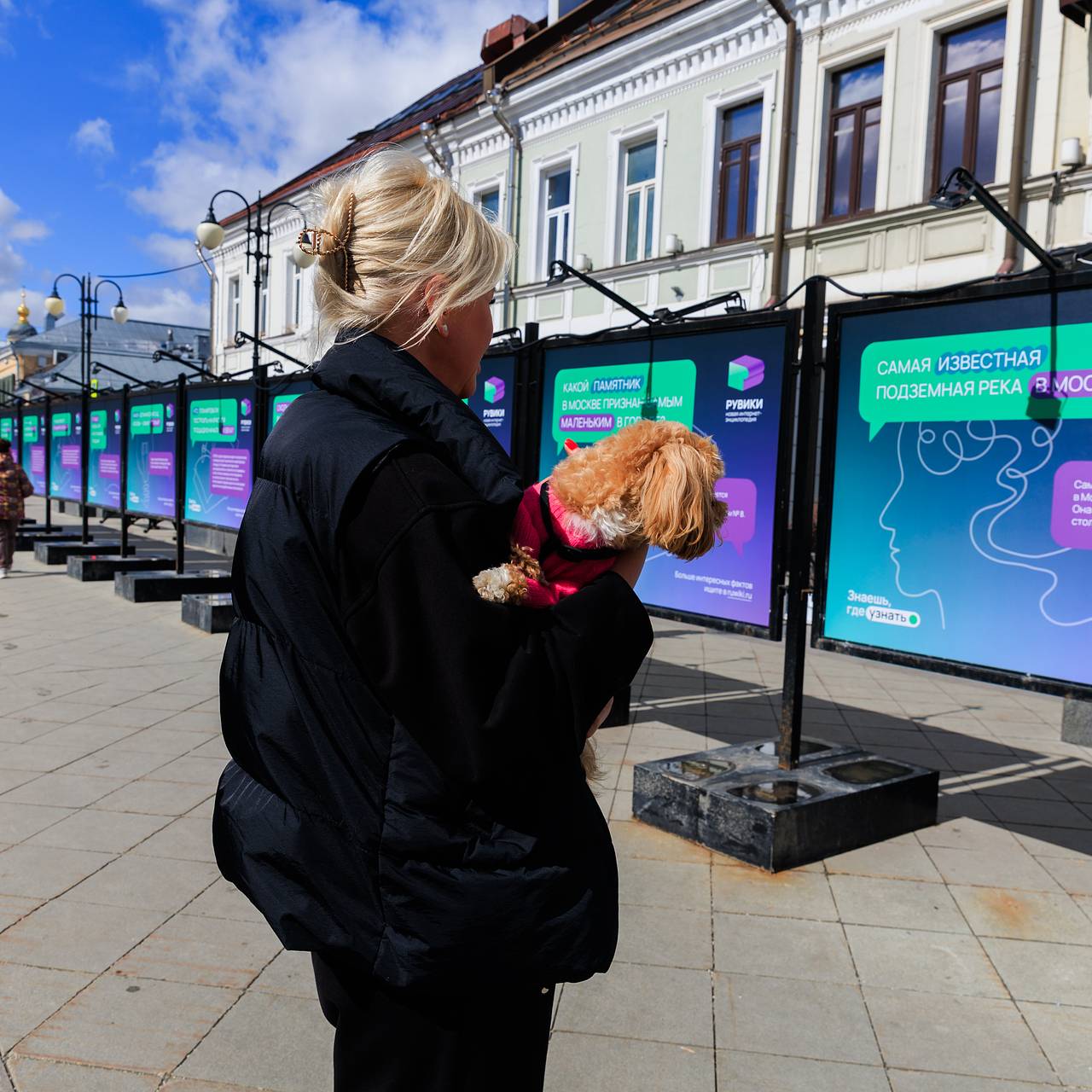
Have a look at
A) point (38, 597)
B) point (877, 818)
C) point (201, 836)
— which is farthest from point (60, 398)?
point (877, 818)

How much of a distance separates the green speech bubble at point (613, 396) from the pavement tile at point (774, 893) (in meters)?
2.38

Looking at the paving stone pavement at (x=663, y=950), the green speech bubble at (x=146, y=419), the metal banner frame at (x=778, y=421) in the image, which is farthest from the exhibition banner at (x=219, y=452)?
the metal banner frame at (x=778, y=421)

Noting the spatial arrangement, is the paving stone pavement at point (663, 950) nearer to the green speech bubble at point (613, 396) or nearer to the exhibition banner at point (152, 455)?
the green speech bubble at point (613, 396)

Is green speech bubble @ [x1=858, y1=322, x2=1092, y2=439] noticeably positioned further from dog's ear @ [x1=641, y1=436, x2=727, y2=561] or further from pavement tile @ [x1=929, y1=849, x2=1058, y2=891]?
dog's ear @ [x1=641, y1=436, x2=727, y2=561]

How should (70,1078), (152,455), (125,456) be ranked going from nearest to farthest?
(70,1078) → (152,455) → (125,456)

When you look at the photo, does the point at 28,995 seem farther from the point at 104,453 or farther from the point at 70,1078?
the point at 104,453

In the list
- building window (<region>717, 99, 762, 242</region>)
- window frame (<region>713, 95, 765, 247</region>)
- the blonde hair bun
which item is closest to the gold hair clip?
the blonde hair bun

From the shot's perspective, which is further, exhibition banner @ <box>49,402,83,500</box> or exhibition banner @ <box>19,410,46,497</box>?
exhibition banner @ <box>19,410,46,497</box>

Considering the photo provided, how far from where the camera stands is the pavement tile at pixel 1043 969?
3.42 metres

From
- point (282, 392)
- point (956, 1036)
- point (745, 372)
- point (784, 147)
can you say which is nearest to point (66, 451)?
point (282, 392)

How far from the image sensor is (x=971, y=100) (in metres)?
12.3

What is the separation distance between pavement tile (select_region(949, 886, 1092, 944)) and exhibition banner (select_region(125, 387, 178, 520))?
10687 millimetres

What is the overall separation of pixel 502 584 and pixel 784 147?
14.3m

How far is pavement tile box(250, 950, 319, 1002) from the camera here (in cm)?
327
